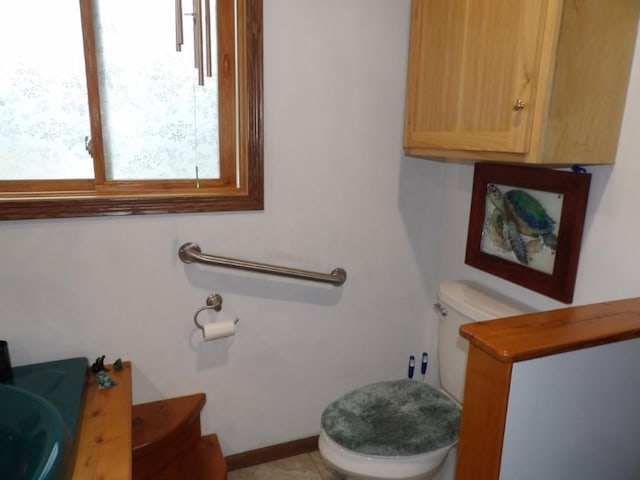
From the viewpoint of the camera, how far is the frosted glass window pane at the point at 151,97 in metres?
1.43

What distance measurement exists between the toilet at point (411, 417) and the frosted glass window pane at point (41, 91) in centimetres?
120

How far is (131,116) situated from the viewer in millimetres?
1495

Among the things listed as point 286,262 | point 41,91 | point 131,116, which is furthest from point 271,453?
point 41,91

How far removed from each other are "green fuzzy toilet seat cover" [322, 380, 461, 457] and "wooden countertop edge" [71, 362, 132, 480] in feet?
1.93

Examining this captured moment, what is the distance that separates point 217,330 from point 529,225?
1.09 metres

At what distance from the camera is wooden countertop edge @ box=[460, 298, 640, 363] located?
808 mm

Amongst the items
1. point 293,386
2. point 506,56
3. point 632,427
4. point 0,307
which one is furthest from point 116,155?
point 632,427

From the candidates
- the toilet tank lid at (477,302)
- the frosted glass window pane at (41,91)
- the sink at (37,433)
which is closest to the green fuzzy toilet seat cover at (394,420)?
the toilet tank lid at (477,302)

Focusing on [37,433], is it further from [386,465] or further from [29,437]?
[386,465]

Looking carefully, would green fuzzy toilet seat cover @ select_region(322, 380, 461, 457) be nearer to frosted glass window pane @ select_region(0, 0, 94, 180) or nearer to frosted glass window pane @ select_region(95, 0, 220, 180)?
frosted glass window pane @ select_region(95, 0, 220, 180)

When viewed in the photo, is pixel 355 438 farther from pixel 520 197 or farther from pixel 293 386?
pixel 520 197

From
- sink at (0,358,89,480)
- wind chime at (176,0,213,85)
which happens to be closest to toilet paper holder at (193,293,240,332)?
sink at (0,358,89,480)

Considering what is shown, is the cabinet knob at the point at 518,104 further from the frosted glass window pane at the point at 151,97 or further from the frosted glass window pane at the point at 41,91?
the frosted glass window pane at the point at 41,91

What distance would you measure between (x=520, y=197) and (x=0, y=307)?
168 centimetres
